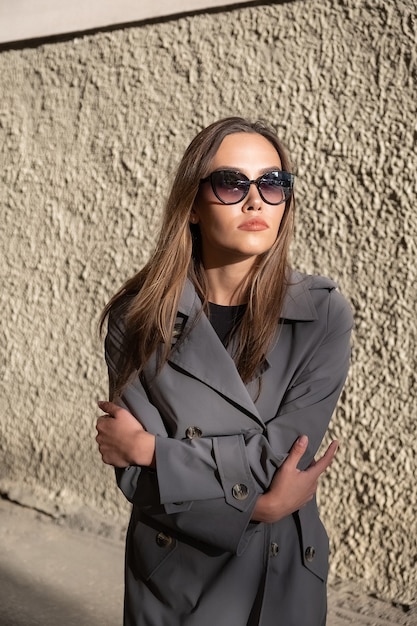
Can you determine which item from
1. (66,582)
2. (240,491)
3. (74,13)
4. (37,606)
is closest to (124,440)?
(240,491)

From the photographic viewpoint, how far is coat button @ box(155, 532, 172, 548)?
63.8 inches

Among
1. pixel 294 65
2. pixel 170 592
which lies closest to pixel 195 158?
pixel 170 592

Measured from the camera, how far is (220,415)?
5.22ft

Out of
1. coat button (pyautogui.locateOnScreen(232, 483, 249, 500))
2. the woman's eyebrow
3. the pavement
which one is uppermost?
the woman's eyebrow

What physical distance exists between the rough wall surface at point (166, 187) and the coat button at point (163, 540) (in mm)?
1278

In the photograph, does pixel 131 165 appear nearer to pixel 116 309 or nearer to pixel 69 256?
pixel 69 256

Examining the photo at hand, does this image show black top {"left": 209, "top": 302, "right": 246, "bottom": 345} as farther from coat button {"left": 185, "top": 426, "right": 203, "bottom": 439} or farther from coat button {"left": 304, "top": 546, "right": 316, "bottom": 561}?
coat button {"left": 304, "top": 546, "right": 316, "bottom": 561}

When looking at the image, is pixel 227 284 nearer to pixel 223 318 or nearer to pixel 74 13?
pixel 223 318

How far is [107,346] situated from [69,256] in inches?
71.4

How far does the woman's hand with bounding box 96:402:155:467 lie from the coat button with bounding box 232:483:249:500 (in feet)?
0.49

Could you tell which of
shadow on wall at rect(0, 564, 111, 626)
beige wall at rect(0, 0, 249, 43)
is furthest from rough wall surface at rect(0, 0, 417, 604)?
shadow on wall at rect(0, 564, 111, 626)

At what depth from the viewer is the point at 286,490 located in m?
1.52

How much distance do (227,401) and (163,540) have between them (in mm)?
280

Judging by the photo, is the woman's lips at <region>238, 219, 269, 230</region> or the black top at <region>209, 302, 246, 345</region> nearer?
the woman's lips at <region>238, 219, 269, 230</region>
